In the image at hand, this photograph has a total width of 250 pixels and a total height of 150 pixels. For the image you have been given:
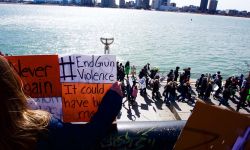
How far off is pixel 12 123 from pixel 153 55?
186 feet

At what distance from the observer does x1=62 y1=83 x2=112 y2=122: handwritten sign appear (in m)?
4.82

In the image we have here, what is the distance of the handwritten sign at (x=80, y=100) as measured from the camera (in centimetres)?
482

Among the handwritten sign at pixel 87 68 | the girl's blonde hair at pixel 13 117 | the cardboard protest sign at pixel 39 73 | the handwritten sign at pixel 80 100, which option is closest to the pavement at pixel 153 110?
the handwritten sign at pixel 80 100

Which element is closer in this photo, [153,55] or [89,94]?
[89,94]

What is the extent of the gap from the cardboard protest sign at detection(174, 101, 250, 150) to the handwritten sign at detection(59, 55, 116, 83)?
10.5ft

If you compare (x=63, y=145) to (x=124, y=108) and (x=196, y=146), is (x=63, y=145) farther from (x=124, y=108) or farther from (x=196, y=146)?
(x=124, y=108)

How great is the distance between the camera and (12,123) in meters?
1.72

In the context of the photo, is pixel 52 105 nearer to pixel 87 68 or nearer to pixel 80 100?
pixel 80 100

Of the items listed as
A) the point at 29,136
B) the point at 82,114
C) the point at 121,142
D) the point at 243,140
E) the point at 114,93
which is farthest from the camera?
the point at 82,114

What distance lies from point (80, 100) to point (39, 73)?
799 mm

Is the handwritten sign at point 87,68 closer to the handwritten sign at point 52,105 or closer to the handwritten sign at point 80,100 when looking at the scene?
the handwritten sign at point 80,100

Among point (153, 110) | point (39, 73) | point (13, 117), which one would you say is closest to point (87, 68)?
point (39, 73)

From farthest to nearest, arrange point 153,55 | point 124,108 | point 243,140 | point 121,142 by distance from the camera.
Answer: point 153,55 → point 124,108 → point 121,142 → point 243,140

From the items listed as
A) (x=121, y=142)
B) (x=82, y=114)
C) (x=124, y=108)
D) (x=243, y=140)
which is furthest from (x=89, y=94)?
(x=124, y=108)
